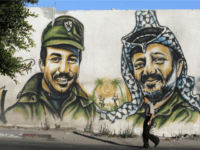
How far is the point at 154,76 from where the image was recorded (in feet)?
36.1

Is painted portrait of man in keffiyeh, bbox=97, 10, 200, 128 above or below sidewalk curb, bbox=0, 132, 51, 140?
above

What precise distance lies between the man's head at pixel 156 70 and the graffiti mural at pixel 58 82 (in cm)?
228

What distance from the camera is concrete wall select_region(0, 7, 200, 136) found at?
1088 cm

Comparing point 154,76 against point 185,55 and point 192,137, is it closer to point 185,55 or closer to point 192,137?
point 185,55

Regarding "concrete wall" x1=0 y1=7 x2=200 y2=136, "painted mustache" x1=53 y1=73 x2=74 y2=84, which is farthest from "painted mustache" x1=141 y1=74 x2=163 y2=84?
"painted mustache" x1=53 y1=73 x2=74 y2=84

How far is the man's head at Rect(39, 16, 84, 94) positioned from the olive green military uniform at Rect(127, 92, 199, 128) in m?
3.18

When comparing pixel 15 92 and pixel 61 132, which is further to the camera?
pixel 15 92

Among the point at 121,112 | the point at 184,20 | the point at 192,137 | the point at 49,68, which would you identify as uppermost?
the point at 184,20

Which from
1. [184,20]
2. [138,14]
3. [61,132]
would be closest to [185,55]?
[184,20]

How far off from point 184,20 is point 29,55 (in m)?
6.49

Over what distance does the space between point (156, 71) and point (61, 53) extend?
12.9 feet

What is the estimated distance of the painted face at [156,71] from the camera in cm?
1094

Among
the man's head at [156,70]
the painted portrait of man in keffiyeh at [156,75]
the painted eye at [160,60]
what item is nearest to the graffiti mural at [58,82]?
the painted portrait of man in keffiyeh at [156,75]

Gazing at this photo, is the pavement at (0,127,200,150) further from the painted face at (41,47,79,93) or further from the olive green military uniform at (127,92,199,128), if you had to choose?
the painted face at (41,47,79,93)
